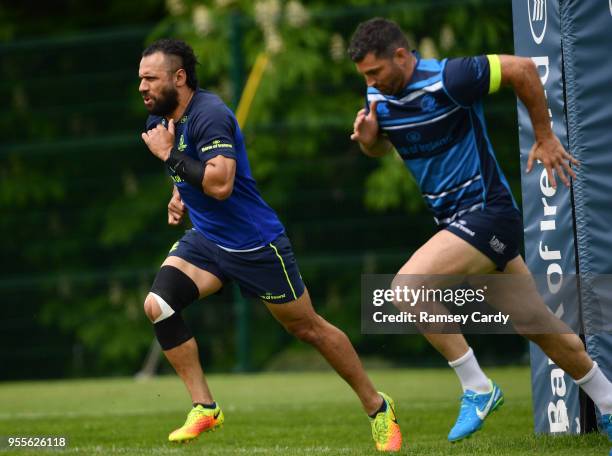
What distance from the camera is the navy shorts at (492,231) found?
5.89 metres

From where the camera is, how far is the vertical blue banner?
6293 millimetres

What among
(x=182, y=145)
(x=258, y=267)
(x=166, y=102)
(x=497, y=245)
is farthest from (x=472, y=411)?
(x=166, y=102)

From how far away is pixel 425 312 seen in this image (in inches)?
236

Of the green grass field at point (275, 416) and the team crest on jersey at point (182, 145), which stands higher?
the team crest on jersey at point (182, 145)

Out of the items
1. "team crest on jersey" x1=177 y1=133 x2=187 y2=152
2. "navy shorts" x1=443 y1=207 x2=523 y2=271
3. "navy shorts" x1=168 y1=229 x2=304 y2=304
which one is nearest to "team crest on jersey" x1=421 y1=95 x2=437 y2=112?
"navy shorts" x1=443 y1=207 x2=523 y2=271

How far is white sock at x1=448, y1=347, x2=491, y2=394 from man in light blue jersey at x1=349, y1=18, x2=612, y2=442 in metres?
Result: 0.12

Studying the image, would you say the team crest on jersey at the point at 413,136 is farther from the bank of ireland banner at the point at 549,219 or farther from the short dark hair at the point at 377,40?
the bank of ireland banner at the point at 549,219

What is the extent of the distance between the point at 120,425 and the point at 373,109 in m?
2.96

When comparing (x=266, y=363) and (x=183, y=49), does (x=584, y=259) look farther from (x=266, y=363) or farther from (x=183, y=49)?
(x=266, y=363)

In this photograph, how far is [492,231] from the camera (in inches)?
233

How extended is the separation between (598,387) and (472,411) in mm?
644

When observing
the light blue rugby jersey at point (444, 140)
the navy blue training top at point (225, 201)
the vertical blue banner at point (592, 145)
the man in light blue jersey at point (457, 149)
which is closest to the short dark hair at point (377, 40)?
the man in light blue jersey at point (457, 149)

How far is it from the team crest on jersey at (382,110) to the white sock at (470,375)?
1.24 m

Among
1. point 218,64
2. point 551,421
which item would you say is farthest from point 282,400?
point 218,64
